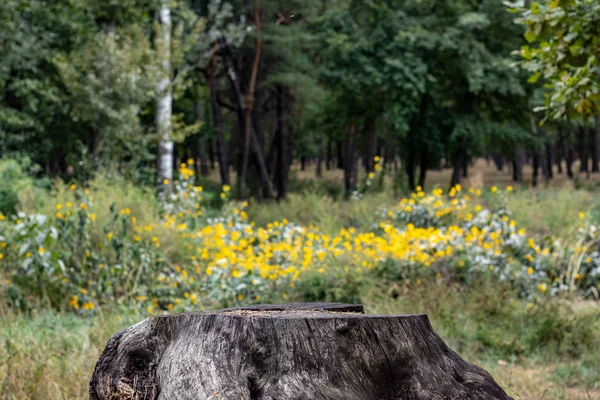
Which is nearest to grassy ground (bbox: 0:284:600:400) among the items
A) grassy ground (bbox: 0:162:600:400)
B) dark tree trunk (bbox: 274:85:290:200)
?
grassy ground (bbox: 0:162:600:400)

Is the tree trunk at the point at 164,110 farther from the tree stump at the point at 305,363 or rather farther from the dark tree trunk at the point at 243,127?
the tree stump at the point at 305,363

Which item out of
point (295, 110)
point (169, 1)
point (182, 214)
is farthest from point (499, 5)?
point (182, 214)

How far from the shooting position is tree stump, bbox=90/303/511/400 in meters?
2.33

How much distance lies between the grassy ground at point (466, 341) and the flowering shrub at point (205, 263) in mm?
515

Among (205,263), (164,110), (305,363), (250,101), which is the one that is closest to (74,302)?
(205,263)

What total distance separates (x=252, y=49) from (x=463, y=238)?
14712 mm

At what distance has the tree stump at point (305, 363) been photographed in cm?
233

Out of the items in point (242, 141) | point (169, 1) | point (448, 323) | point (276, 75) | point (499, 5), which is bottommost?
point (448, 323)

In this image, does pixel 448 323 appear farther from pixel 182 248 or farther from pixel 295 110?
pixel 295 110

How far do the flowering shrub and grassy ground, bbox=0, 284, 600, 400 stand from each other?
1.69 feet

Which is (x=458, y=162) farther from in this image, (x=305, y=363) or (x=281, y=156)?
(x=305, y=363)

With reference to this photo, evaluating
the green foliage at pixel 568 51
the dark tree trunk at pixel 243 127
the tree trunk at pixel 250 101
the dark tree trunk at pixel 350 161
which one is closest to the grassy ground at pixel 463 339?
the green foliage at pixel 568 51

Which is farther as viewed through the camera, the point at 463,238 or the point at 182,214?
the point at 182,214

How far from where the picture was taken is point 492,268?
8203mm
